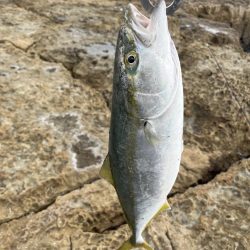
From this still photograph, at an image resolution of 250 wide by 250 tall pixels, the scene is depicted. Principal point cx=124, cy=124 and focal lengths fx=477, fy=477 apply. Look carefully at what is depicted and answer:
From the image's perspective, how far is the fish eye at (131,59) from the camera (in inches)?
82.0

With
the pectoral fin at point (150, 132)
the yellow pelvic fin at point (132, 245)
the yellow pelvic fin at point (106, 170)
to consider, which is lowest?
the yellow pelvic fin at point (132, 245)

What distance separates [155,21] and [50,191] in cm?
187

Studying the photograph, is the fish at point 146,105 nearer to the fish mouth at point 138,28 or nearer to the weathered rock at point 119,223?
the fish mouth at point 138,28

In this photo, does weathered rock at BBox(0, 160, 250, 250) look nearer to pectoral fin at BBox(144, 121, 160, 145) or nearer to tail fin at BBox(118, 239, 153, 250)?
tail fin at BBox(118, 239, 153, 250)

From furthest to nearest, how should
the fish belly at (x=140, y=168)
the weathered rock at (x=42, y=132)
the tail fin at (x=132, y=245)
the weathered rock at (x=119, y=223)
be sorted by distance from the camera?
the weathered rock at (x=42, y=132), the weathered rock at (x=119, y=223), the tail fin at (x=132, y=245), the fish belly at (x=140, y=168)

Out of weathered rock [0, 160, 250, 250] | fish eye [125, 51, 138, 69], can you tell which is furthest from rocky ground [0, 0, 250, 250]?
fish eye [125, 51, 138, 69]

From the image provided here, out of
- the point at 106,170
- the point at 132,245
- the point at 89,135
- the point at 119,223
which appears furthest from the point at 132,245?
the point at 89,135

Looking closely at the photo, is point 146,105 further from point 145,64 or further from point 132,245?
point 132,245

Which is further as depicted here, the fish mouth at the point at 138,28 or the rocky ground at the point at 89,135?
the rocky ground at the point at 89,135

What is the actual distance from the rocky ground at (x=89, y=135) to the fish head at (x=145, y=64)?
1.38 m

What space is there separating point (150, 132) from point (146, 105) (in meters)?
0.12

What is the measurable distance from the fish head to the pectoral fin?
0.12ft

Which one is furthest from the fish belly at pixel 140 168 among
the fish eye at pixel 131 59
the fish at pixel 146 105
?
the fish eye at pixel 131 59

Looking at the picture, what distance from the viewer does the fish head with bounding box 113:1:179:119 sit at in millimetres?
2062
